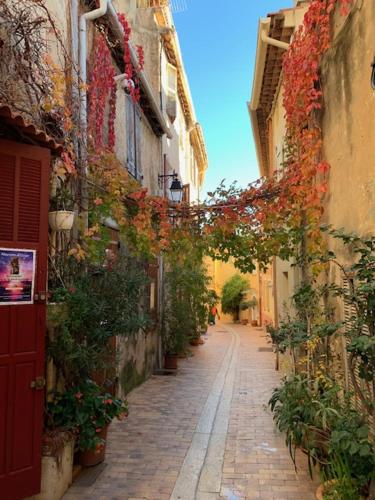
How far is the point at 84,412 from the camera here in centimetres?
459

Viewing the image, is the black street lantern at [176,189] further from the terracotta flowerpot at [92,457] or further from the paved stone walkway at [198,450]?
the terracotta flowerpot at [92,457]

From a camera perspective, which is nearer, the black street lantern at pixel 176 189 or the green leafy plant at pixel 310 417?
the green leafy plant at pixel 310 417

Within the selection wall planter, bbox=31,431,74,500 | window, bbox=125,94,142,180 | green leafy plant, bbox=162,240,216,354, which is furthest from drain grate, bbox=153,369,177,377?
wall planter, bbox=31,431,74,500

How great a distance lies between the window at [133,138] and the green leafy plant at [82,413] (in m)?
5.24

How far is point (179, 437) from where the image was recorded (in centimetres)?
613

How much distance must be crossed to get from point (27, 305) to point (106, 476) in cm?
221

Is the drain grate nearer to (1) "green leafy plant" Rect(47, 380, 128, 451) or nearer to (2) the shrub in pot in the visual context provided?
(2) the shrub in pot

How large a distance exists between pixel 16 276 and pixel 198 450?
10.9 feet

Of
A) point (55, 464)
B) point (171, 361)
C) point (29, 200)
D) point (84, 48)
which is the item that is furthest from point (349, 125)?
point (171, 361)

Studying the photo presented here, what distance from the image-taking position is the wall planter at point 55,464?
13.5 feet

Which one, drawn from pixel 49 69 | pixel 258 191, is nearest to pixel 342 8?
pixel 258 191

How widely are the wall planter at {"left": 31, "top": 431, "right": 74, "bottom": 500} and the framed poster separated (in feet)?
4.65

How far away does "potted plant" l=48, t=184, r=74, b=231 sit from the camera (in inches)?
189

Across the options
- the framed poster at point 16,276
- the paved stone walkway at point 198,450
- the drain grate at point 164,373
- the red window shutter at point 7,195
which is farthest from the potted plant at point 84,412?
the drain grate at point 164,373
